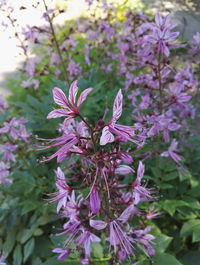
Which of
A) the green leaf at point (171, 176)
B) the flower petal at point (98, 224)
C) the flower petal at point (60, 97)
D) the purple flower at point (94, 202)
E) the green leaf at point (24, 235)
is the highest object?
the flower petal at point (60, 97)

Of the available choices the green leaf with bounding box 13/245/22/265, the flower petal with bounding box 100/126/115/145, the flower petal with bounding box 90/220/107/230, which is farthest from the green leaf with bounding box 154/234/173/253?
the flower petal with bounding box 100/126/115/145

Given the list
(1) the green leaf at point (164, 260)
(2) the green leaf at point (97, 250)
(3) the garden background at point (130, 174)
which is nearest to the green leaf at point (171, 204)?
(3) the garden background at point (130, 174)

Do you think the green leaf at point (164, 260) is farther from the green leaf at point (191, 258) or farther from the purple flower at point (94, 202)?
the purple flower at point (94, 202)

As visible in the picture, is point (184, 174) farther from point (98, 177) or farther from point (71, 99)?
point (71, 99)

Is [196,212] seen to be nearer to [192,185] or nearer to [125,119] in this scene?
[192,185]

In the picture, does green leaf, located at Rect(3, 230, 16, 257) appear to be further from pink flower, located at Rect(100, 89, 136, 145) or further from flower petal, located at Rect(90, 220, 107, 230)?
pink flower, located at Rect(100, 89, 136, 145)

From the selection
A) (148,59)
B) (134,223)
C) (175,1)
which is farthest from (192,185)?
(175,1)

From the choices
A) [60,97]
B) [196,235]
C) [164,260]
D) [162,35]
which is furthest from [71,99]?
[196,235]
